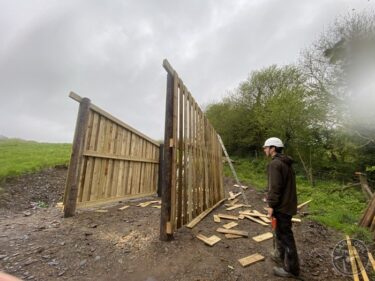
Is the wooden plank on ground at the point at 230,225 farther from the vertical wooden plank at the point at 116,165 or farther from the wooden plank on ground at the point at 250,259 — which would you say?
the vertical wooden plank at the point at 116,165

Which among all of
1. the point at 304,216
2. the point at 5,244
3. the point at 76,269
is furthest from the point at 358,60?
the point at 5,244

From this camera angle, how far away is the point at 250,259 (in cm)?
336

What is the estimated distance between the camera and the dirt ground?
2824mm

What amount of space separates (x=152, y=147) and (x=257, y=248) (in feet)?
18.4

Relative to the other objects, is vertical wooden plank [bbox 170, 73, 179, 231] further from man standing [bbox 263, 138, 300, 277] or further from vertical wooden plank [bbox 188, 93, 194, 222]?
man standing [bbox 263, 138, 300, 277]

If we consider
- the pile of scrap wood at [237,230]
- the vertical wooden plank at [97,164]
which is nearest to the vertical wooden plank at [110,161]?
the vertical wooden plank at [97,164]

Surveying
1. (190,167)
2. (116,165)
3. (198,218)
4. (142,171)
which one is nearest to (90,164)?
(116,165)

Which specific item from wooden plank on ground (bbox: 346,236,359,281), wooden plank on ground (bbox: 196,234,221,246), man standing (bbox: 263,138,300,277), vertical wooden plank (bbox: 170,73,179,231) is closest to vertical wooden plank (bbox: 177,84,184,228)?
vertical wooden plank (bbox: 170,73,179,231)

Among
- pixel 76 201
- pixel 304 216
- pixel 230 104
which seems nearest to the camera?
pixel 76 201

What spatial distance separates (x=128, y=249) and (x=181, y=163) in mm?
1754

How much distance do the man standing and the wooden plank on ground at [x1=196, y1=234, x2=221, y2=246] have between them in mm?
1121

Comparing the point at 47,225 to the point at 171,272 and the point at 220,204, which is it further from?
the point at 220,204

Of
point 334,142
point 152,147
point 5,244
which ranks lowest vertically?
point 5,244

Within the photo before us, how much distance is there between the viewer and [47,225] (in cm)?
416
